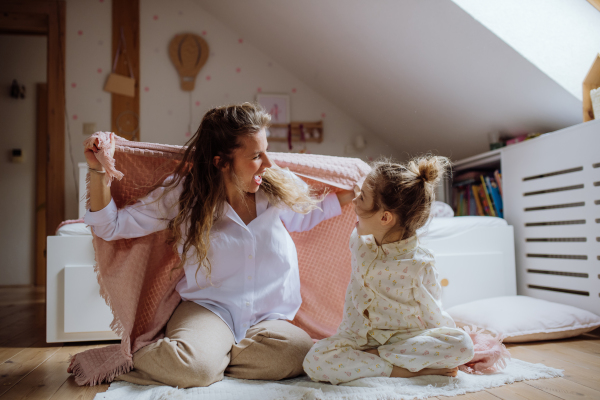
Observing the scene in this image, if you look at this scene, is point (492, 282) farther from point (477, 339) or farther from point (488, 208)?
point (477, 339)

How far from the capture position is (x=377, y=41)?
2461 mm

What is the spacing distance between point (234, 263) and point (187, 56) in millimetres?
2532

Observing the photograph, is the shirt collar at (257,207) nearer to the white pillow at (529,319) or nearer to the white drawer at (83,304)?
the white drawer at (83,304)

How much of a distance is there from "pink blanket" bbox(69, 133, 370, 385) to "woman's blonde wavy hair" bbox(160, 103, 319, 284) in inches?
3.4

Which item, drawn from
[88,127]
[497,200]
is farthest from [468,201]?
A: [88,127]

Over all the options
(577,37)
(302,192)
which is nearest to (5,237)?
(302,192)

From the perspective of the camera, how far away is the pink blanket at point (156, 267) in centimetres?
126

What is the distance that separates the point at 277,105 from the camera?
139 inches

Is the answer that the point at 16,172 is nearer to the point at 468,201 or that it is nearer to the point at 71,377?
the point at 71,377

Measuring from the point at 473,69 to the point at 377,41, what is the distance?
0.56 metres

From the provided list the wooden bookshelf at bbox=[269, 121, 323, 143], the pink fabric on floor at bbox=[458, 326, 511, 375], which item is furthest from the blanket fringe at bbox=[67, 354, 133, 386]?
the wooden bookshelf at bbox=[269, 121, 323, 143]

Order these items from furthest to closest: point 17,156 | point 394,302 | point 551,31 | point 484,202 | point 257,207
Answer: point 17,156 < point 484,202 < point 551,31 < point 257,207 < point 394,302

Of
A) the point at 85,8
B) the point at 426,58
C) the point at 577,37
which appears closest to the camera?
the point at 577,37

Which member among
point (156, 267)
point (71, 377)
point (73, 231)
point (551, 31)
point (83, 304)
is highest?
point (551, 31)
